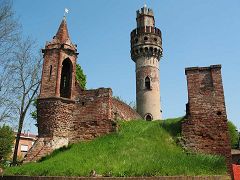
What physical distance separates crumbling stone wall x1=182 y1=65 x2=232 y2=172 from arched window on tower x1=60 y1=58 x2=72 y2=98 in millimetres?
6881

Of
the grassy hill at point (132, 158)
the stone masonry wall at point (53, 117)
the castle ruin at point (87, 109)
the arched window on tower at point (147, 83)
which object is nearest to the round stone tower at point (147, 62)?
the arched window on tower at point (147, 83)

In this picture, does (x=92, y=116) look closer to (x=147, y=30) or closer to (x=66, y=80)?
(x=66, y=80)

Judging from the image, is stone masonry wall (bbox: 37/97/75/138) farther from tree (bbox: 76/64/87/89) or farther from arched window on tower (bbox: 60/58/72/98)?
tree (bbox: 76/64/87/89)

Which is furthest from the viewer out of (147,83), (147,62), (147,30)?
(147,30)

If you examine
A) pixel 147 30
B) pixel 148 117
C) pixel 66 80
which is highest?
pixel 147 30

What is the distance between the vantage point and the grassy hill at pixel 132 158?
901cm

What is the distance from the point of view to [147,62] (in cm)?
3102

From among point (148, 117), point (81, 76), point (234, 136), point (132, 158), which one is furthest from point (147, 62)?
point (132, 158)

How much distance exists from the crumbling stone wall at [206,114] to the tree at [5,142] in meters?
27.7

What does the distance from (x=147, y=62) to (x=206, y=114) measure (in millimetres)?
19570

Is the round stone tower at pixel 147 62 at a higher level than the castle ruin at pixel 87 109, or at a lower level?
higher

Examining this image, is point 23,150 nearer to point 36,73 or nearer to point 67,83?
point 36,73

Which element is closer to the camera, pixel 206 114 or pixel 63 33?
pixel 206 114

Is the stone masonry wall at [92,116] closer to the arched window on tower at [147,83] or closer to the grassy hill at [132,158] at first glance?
the grassy hill at [132,158]
